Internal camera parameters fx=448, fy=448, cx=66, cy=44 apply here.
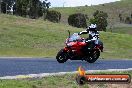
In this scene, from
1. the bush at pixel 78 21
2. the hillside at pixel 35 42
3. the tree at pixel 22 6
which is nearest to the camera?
the hillside at pixel 35 42

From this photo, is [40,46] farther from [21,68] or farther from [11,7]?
[11,7]

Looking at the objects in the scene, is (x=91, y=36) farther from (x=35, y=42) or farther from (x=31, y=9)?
(x=31, y=9)

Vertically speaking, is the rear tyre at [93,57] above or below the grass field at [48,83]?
below

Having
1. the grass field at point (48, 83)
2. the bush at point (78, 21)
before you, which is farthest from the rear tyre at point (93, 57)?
the bush at point (78, 21)

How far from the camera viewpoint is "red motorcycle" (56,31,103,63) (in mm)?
23045

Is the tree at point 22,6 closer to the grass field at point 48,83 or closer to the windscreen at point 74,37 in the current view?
the windscreen at point 74,37

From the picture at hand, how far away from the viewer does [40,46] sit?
49.3m

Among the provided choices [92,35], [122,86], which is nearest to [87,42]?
[92,35]

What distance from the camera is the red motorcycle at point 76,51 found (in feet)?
75.6

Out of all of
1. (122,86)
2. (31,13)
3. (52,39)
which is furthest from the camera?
(31,13)

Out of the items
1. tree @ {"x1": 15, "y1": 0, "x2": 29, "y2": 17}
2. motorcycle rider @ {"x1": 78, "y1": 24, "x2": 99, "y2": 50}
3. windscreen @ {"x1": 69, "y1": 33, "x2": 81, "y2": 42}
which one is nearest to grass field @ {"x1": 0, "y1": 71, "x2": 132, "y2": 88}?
windscreen @ {"x1": 69, "y1": 33, "x2": 81, "y2": 42}

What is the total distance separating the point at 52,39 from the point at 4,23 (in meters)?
16.1

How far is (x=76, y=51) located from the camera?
23.5 metres

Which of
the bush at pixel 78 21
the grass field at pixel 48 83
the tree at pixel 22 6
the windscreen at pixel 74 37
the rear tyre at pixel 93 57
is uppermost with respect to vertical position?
the windscreen at pixel 74 37
